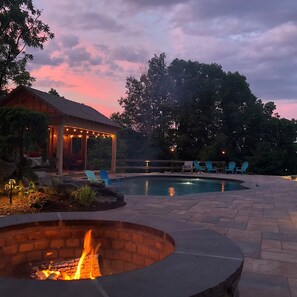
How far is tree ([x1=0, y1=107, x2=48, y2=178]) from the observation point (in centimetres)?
766

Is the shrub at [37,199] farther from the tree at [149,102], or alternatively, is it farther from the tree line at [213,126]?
the tree at [149,102]

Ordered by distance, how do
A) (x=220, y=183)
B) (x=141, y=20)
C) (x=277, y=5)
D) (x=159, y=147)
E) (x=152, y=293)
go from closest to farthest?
(x=152, y=293) → (x=277, y=5) → (x=141, y=20) → (x=220, y=183) → (x=159, y=147)

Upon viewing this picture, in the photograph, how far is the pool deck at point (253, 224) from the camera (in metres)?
2.90

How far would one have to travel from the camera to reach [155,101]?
27.2 meters

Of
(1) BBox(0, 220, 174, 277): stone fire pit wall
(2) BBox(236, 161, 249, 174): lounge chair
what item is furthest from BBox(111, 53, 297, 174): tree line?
(1) BBox(0, 220, 174, 277): stone fire pit wall

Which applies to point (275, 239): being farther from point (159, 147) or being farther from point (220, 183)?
point (159, 147)

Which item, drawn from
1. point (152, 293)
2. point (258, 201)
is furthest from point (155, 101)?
point (152, 293)

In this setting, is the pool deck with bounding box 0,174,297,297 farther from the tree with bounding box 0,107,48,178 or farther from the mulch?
the tree with bounding box 0,107,48,178

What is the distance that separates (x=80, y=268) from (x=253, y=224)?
3.17 metres

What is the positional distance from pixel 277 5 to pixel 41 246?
10.9 m

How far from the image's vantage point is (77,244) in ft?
11.7

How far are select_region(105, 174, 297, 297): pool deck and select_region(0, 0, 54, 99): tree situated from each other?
9345mm

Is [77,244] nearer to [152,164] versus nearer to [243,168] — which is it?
[243,168]

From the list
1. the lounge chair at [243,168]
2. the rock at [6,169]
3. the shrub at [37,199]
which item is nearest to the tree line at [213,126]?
the lounge chair at [243,168]
